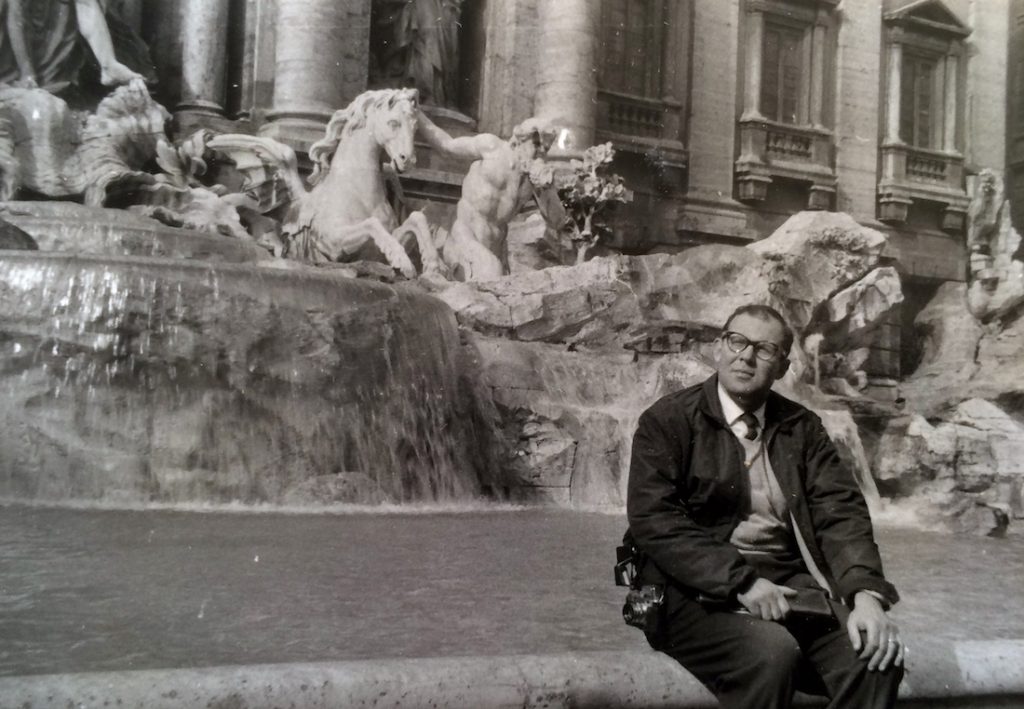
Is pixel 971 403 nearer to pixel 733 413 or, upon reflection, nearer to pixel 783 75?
pixel 783 75

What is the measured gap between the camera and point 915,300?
1578 centimetres

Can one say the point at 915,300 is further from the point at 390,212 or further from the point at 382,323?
the point at 382,323

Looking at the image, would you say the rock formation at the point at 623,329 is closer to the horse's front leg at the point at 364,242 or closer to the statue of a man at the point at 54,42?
the horse's front leg at the point at 364,242

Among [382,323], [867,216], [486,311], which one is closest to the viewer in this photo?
[382,323]

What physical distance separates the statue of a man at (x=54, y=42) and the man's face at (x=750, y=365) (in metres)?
8.71

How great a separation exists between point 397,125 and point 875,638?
7.07 meters

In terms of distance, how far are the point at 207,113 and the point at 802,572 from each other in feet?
32.1

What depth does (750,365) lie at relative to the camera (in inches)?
92.8

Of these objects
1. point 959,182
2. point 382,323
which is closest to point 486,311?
point 382,323

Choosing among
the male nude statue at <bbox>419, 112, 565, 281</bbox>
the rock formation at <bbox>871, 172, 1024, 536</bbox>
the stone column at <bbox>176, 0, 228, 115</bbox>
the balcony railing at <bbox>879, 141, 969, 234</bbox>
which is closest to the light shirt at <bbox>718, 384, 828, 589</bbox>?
the rock formation at <bbox>871, 172, 1024, 536</bbox>

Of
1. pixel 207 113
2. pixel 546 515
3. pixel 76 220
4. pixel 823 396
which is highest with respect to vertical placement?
pixel 207 113

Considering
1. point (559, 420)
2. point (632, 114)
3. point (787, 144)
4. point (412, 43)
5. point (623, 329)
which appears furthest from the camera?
point (787, 144)

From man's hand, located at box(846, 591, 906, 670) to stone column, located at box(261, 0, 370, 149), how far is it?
9428 millimetres

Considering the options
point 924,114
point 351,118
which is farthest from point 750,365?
point 924,114
